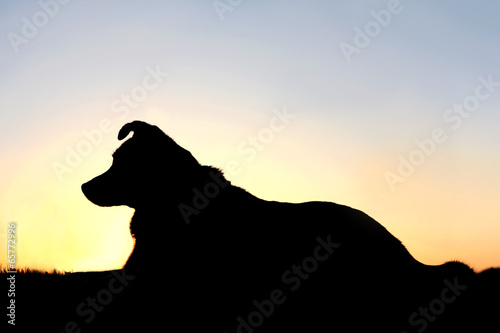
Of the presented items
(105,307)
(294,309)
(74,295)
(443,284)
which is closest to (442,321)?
(443,284)

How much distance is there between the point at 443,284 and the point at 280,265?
6.42 ft

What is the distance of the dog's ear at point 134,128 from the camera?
585 centimetres

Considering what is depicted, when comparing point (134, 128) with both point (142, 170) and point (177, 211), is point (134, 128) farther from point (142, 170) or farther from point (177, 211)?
point (177, 211)

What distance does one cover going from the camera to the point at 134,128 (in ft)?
19.4

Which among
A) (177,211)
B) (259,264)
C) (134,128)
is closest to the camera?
(259,264)

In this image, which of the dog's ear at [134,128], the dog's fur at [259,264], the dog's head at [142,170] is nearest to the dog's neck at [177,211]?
the dog's fur at [259,264]

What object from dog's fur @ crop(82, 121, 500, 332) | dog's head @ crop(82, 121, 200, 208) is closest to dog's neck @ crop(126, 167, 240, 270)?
dog's fur @ crop(82, 121, 500, 332)

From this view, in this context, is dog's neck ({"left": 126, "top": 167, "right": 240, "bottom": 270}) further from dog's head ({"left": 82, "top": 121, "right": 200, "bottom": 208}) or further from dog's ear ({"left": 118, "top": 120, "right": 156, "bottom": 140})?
dog's ear ({"left": 118, "top": 120, "right": 156, "bottom": 140})

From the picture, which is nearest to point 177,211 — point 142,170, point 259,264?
point 142,170

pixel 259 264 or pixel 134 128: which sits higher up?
pixel 134 128

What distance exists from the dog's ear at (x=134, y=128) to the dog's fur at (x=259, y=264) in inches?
0.9

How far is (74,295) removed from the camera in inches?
249

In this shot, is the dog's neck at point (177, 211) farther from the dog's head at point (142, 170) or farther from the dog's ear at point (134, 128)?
the dog's ear at point (134, 128)

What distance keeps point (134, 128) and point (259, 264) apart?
273 centimetres
